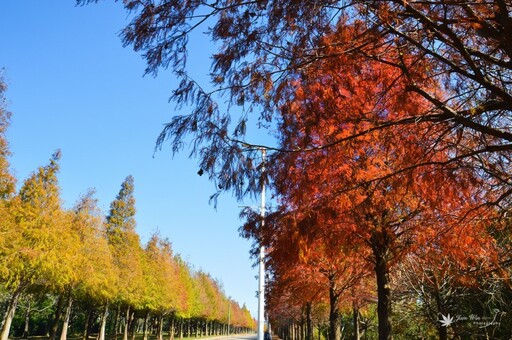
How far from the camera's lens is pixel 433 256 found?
29.4 ft

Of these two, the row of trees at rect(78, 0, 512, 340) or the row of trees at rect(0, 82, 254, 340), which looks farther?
the row of trees at rect(0, 82, 254, 340)

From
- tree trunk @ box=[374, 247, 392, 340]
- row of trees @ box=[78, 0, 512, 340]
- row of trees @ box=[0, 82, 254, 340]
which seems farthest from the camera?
row of trees @ box=[0, 82, 254, 340]

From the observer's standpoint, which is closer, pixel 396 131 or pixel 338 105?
pixel 338 105

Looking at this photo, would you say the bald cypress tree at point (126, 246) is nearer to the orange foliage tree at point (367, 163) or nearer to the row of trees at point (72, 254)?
the row of trees at point (72, 254)

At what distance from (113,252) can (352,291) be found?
20688mm

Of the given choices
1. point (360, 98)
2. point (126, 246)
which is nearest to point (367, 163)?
point (360, 98)

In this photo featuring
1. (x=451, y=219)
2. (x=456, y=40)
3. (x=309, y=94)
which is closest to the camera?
(x=456, y=40)

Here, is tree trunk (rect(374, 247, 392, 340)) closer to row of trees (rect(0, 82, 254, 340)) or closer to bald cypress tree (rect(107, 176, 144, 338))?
row of trees (rect(0, 82, 254, 340))

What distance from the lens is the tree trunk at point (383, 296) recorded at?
859cm

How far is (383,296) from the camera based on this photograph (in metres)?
8.73

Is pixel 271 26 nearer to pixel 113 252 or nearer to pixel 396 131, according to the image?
pixel 396 131

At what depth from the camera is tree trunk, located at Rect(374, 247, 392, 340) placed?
28.2 ft

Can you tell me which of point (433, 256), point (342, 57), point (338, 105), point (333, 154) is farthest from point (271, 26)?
point (433, 256)

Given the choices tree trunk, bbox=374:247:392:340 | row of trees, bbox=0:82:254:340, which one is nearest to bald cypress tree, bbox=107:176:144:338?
row of trees, bbox=0:82:254:340
